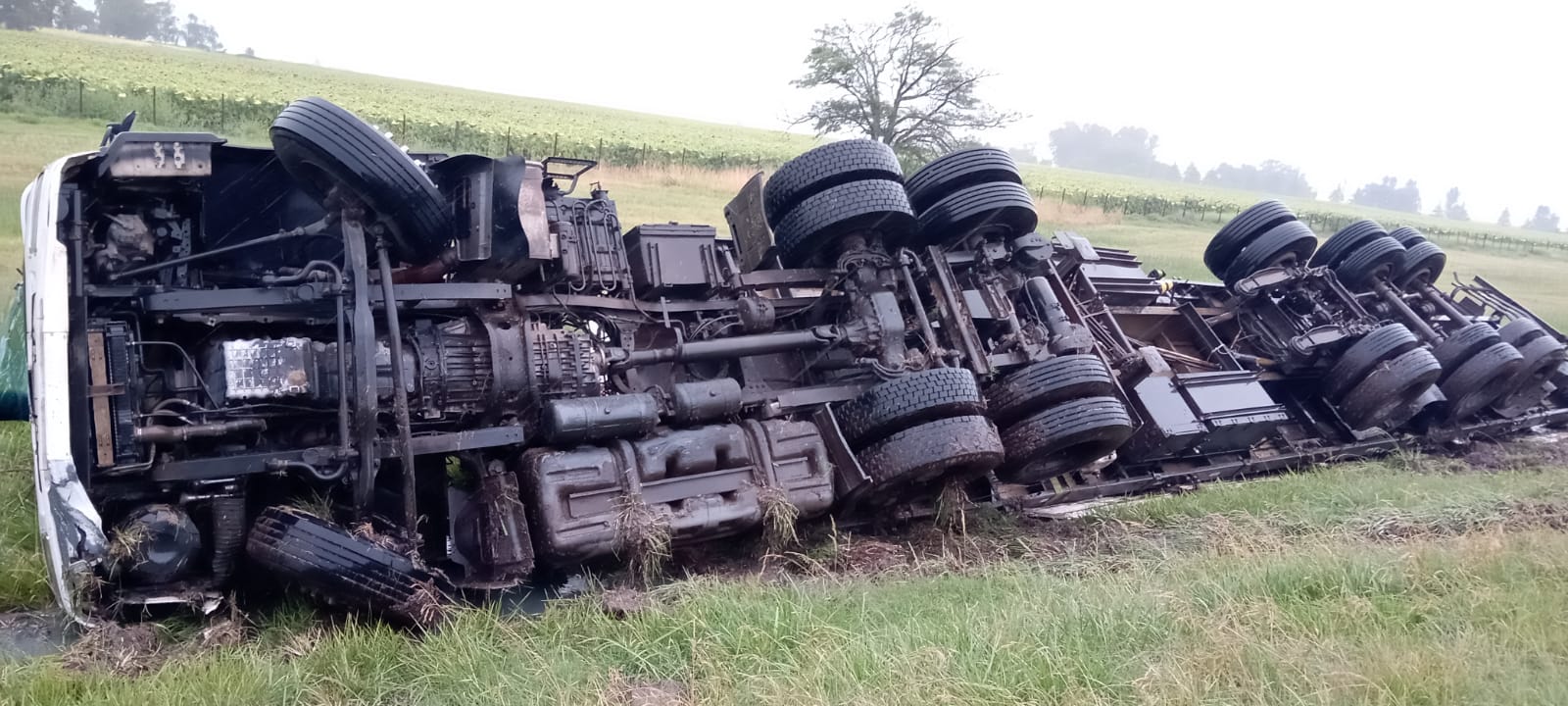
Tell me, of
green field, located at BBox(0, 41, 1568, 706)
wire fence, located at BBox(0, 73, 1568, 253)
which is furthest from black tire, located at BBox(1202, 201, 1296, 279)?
wire fence, located at BBox(0, 73, 1568, 253)

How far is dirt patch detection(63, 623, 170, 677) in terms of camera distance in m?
3.36

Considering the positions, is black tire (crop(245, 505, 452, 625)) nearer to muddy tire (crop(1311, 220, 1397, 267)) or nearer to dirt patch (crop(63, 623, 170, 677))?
dirt patch (crop(63, 623, 170, 677))

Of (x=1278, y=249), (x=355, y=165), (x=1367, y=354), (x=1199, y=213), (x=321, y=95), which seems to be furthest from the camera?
(x=1199, y=213)

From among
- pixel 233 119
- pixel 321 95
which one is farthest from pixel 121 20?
pixel 233 119

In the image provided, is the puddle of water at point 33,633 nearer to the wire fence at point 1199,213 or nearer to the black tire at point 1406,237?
the black tire at point 1406,237

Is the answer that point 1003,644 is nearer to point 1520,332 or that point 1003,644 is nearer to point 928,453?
point 928,453

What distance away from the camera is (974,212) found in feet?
20.7

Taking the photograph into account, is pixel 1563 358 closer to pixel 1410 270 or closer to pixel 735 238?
pixel 1410 270

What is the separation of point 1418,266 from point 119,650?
379 inches

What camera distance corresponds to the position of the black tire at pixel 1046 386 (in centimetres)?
576

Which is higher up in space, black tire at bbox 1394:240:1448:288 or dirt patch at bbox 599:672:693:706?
black tire at bbox 1394:240:1448:288

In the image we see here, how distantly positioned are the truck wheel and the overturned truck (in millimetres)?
2429

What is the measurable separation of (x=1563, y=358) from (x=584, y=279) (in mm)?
8360

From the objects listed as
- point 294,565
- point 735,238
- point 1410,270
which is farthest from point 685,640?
point 1410,270
